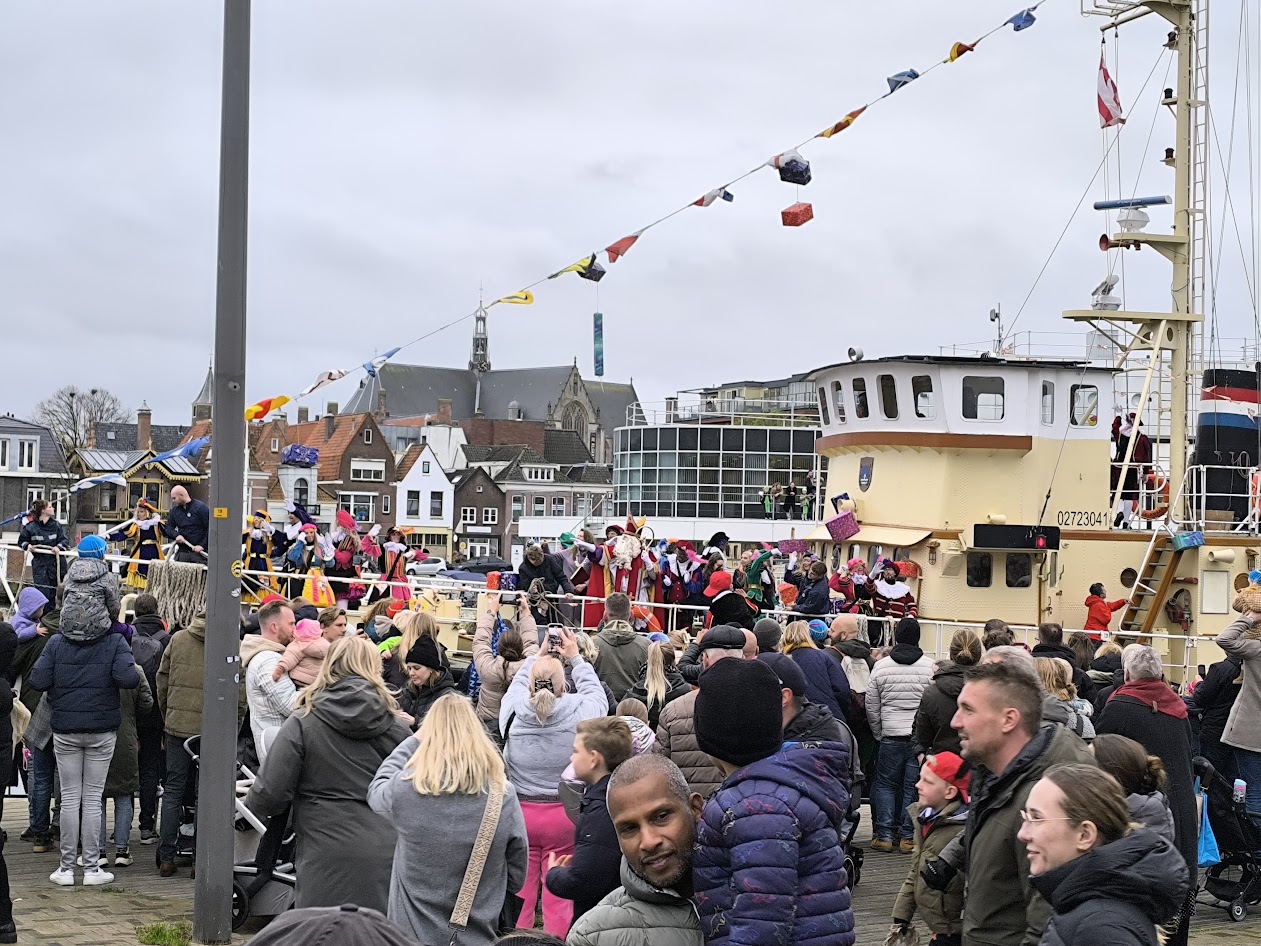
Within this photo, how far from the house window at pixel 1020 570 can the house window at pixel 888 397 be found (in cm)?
274

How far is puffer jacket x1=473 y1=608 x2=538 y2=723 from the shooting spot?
9.09 metres

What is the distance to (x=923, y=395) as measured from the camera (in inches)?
855

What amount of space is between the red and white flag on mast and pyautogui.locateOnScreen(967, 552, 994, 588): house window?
605 cm

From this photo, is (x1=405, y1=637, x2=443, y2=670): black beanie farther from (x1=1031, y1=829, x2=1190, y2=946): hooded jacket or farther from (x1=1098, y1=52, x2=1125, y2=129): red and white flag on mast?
(x1=1098, y1=52, x2=1125, y2=129): red and white flag on mast

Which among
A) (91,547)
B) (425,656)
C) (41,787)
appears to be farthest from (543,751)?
(91,547)

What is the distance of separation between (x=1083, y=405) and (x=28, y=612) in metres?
15.8

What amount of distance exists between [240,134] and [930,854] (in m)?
4.81

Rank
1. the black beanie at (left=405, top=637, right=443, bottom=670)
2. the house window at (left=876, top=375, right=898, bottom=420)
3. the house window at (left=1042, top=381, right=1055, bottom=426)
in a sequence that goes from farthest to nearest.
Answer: the house window at (left=876, top=375, right=898, bottom=420)
the house window at (left=1042, top=381, right=1055, bottom=426)
the black beanie at (left=405, top=637, right=443, bottom=670)

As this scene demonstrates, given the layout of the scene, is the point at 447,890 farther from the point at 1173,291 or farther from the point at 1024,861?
the point at 1173,291

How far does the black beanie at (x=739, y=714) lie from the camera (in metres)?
4.42

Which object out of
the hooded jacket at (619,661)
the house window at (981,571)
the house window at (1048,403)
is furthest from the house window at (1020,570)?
the hooded jacket at (619,661)

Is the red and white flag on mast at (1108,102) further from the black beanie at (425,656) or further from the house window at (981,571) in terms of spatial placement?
the black beanie at (425,656)

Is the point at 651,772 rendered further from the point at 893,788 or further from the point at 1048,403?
the point at 1048,403

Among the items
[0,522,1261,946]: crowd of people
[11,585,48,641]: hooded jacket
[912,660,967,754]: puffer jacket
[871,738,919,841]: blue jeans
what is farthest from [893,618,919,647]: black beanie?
[11,585,48,641]: hooded jacket
